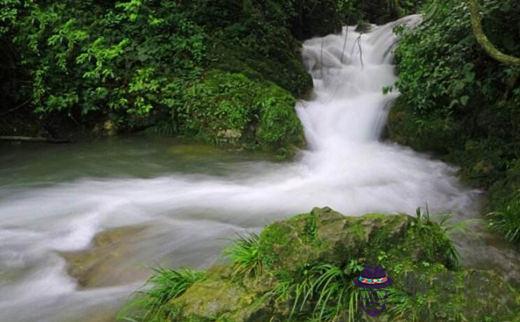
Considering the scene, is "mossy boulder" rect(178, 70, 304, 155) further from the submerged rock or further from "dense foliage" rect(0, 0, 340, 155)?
the submerged rock

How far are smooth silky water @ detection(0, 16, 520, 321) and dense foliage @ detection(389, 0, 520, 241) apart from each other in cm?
36

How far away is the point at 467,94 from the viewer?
279 inches

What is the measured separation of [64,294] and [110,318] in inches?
26.4

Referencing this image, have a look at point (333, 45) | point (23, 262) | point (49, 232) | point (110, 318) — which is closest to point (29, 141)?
point (49, 232)

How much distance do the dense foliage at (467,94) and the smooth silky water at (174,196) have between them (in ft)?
1.19

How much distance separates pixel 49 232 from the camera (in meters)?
5.30

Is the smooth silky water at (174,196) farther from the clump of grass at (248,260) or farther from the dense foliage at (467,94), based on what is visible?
the clump of grass at (248,260)

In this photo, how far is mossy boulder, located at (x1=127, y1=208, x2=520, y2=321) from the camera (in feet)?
9.58

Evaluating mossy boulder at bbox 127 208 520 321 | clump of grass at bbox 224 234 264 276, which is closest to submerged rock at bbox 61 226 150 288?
mossy boulder at bbox 127 208 520 321

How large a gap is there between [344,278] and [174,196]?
12.6 ft

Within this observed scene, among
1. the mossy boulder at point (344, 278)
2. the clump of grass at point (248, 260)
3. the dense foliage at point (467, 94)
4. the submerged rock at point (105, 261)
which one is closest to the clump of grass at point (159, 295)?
the mossy boulder at point (344, 278)

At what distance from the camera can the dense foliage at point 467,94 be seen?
6434 mm

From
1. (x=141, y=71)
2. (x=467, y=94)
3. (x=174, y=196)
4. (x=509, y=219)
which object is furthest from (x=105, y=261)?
(x=141, y=71)

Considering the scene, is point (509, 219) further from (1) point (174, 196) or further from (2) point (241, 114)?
(2) point (241, 114)
